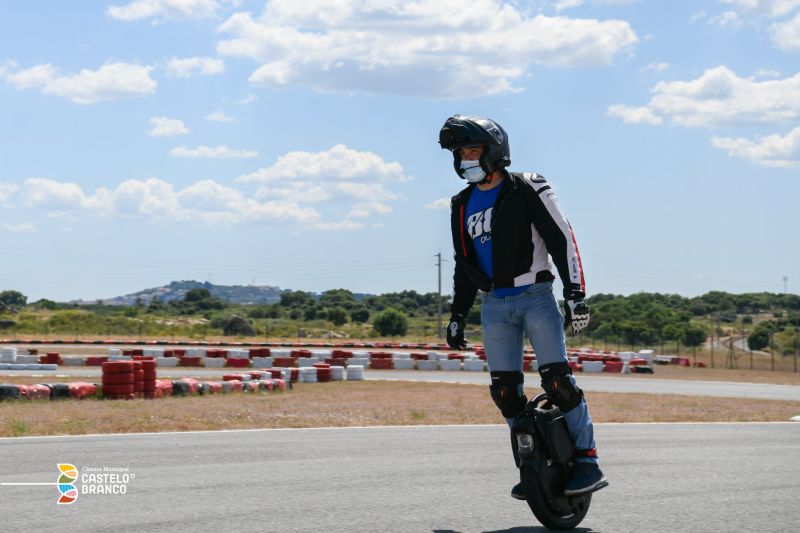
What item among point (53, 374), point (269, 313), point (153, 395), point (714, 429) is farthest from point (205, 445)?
point (269, 313)

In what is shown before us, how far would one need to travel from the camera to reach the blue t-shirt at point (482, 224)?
5.34m

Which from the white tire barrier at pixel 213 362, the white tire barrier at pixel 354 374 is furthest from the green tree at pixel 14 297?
the white tire barrier at pixel 354 374

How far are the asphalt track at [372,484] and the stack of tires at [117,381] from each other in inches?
330

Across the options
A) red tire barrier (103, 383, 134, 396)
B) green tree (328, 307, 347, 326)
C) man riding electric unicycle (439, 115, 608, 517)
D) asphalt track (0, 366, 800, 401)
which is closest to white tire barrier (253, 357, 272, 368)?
asphalt track (0, 366, 800, 401)

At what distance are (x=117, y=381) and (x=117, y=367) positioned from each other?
0.74 feet

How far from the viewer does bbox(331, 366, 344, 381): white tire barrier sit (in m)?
26.6

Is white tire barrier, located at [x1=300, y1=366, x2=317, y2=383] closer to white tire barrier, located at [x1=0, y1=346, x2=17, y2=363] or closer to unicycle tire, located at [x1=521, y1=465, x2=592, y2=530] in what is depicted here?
white tire barrier, located at [x1=0, y1=346, x2=17, y2=363]

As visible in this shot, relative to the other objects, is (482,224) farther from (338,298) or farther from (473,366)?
(338,298)

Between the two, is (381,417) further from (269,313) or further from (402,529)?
(269,313)

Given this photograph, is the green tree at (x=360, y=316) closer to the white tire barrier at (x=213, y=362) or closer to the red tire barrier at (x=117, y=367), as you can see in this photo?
the white tire barrier at (x=213, y=362)

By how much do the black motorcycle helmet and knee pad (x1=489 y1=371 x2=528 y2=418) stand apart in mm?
972

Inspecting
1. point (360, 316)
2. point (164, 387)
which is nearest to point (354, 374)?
point (164, 387)

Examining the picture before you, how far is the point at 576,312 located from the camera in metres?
5.07

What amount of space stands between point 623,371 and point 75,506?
32.4 meters
